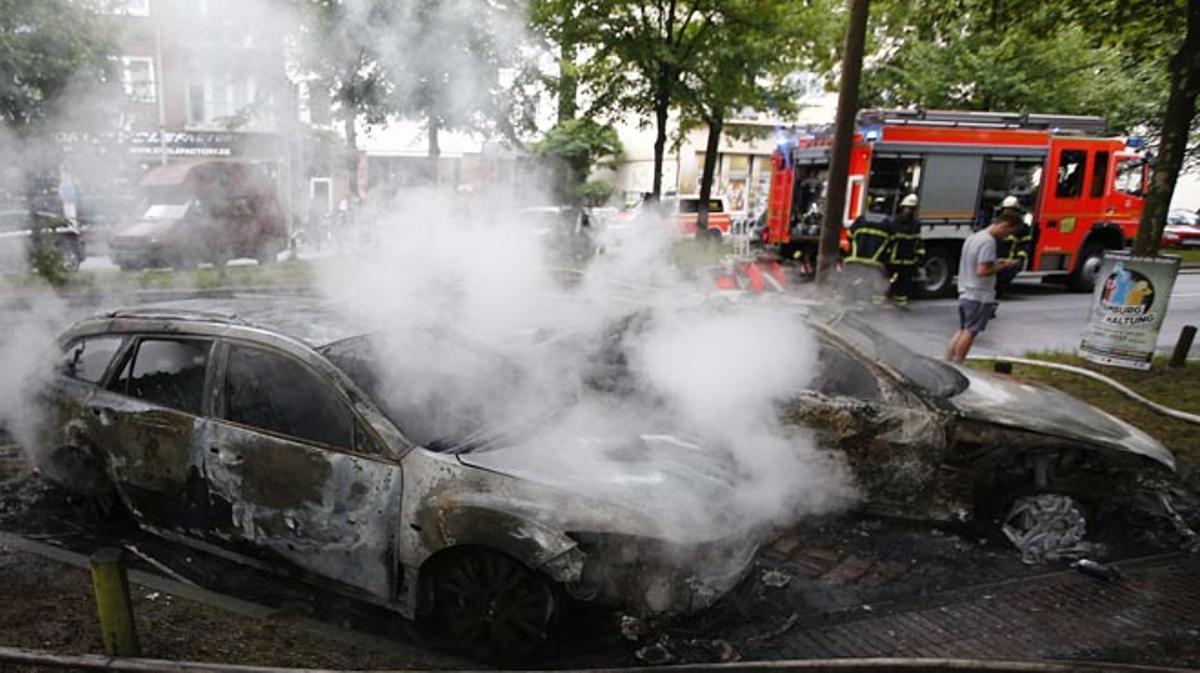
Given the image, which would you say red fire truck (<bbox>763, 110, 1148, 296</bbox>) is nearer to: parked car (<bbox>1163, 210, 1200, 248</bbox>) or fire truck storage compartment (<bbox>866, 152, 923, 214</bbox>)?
fire truck storage compartment (<bbox>866, 152, 923, 214</bbox>)

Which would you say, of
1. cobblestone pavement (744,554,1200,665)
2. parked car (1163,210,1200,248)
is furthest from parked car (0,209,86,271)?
parked car (1163,210,1200,248)

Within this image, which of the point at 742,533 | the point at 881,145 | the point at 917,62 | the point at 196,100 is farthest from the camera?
the point at 917,62

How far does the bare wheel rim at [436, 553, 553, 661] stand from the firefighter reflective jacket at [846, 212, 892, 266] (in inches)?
372

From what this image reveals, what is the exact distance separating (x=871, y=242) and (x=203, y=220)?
30.6 ft

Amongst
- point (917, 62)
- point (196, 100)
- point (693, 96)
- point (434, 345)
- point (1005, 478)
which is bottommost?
point (1005, 478)

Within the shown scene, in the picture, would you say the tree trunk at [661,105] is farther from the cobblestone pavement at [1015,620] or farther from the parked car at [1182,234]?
the parked car at [1182,234]

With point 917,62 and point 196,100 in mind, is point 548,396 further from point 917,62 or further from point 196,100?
point 917,62

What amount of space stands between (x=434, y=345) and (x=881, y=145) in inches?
404

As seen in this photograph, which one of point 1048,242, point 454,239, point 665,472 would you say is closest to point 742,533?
point 665,472

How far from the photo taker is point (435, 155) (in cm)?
748

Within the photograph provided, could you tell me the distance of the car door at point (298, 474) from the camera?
3164 millimetres

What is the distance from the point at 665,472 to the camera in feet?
11.2

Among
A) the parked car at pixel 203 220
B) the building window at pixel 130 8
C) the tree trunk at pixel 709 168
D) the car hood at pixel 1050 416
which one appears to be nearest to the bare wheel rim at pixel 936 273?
the tree trunk at pixel 709 168

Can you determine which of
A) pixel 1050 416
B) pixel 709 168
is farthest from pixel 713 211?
pixel 1050 416
